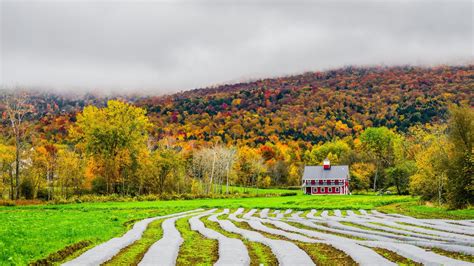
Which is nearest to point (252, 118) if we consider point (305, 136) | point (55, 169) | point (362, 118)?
point (305, 136)

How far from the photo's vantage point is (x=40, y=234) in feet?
62.7

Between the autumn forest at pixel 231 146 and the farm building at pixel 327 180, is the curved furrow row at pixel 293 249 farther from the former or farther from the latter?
the farm building at pixel 327 180

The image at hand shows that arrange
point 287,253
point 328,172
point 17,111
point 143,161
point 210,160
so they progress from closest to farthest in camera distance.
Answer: point 287,253, point 17,111, point 143,161, point 210,160, point 328,172

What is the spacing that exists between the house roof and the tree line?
510 centimetres

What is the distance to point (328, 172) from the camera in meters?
110

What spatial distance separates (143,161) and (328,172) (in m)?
54.1

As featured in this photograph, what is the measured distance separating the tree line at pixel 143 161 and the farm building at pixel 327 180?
5.36 metres

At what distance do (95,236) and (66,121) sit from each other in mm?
109279

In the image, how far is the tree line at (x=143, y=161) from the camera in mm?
40531

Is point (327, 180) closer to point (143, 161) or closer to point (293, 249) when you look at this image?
Answer: point (143, 161)

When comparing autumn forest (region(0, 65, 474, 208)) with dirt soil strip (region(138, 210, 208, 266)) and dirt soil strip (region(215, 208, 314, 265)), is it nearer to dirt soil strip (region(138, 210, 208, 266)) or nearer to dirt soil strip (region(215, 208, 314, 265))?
dirt soil strip (region(215, 208, 314, 265))

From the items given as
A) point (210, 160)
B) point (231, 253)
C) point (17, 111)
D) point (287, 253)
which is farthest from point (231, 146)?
point (287, 253)

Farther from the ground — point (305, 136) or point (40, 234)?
point (305, 136)

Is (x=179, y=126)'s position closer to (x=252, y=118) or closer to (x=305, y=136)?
(x=252, y=118)
